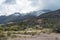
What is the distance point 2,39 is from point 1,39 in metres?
0.28

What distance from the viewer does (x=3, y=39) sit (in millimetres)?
56094

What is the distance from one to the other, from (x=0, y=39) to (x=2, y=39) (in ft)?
1.62

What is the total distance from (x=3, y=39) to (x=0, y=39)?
80 centimetres

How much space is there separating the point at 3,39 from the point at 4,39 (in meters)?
0.74

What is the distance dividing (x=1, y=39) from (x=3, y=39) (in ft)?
1.71

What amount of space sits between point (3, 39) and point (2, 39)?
0.38m

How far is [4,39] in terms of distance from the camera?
56812 millimetres

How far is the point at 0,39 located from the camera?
55.7m

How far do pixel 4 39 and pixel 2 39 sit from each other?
110cm

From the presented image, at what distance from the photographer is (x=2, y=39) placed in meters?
55.8

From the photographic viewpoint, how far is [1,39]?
183 ft
